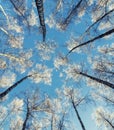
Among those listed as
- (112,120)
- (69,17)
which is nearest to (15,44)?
(69,17)

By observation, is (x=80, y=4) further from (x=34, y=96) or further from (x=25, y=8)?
(x=34, y=96)

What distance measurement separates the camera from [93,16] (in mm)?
12812

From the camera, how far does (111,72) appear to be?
45.3 feet

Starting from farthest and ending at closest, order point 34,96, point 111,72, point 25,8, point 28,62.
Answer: point 34,96, point 28,62, point 111,72, point 25,8

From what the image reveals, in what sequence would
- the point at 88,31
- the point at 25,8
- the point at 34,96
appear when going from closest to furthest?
the point at 25,8 < the point at 88,31 < the point at 34,96

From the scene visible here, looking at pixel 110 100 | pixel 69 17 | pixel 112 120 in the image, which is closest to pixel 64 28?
pixel 69 17

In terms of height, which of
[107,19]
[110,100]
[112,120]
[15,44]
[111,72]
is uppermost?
[107,19]

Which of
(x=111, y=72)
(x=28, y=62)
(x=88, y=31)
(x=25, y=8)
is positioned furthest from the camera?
(x=28, y=62)

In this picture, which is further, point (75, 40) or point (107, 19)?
point (75, 40)

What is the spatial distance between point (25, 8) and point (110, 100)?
7.97 m

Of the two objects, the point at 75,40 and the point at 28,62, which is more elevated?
the point at 75,40

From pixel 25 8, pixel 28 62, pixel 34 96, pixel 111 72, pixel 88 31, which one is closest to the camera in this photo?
pixel 25 8

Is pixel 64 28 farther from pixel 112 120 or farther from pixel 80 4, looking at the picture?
pixel 112 120

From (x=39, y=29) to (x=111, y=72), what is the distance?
4527mm
